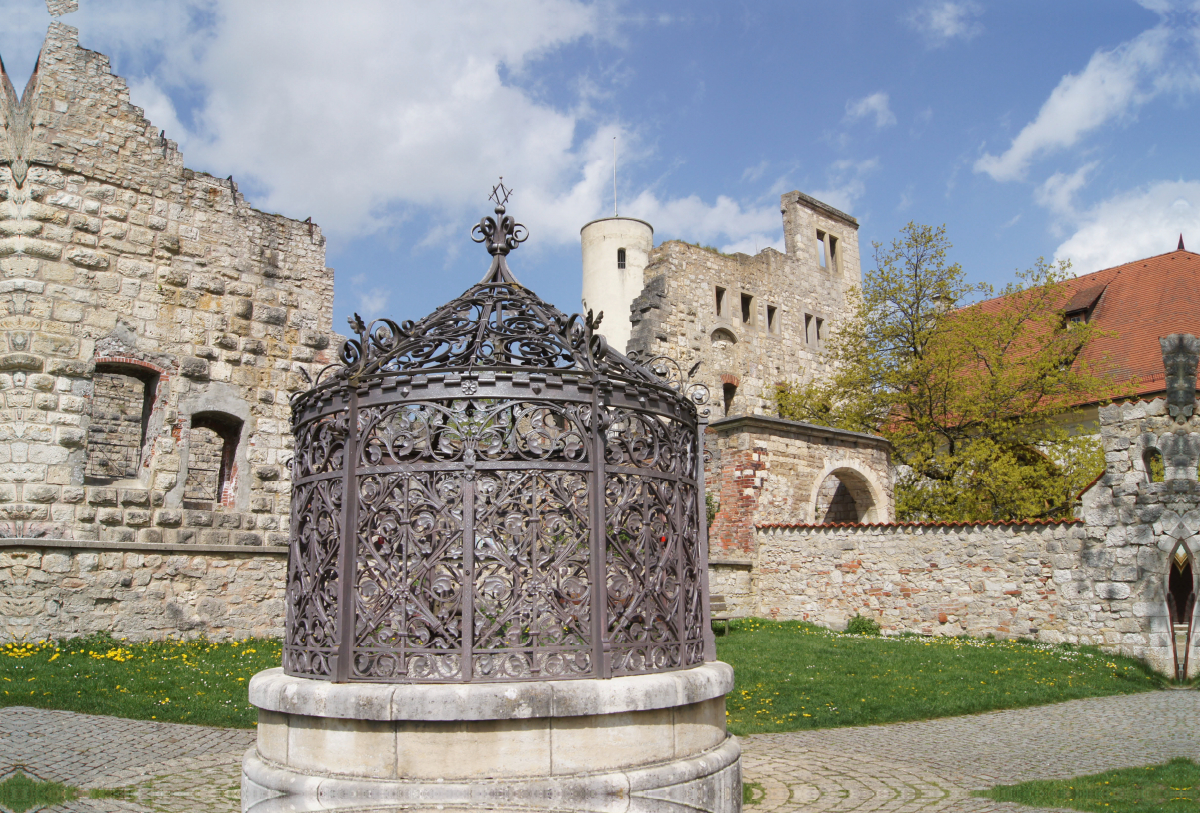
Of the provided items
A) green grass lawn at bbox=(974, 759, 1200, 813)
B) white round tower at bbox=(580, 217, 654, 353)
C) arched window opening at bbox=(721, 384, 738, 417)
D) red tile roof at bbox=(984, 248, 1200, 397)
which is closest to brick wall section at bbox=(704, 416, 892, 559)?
arched window opening at bbox=(721, 384, 738, 417)

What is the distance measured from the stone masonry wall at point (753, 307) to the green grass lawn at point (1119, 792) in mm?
16232

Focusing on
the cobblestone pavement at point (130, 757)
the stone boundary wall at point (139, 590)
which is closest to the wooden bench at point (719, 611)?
the stone boundary wall at point (139, 590)

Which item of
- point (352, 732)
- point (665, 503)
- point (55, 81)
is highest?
point (55, 81)

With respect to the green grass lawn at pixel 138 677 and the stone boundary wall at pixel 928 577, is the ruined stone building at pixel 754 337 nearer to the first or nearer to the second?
the stone boundary wall at pixel 928 577

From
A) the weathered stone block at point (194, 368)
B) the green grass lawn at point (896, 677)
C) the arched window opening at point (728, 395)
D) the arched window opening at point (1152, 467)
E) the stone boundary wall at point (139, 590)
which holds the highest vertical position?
the arched window opening at point (728, 395)

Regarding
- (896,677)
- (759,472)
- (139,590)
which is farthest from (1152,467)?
(139,590)

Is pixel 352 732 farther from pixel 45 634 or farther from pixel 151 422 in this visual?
pixel 151 422

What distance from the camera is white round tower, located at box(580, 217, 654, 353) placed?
997 inches

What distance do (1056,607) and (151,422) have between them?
12.3 metres

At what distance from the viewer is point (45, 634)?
9.20 meters

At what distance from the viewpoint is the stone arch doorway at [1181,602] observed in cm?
1072

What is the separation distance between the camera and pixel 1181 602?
1219 cm

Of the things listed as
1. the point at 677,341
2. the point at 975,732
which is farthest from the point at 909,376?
the point at 975,732

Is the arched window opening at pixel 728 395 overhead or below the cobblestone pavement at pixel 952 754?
overhead
